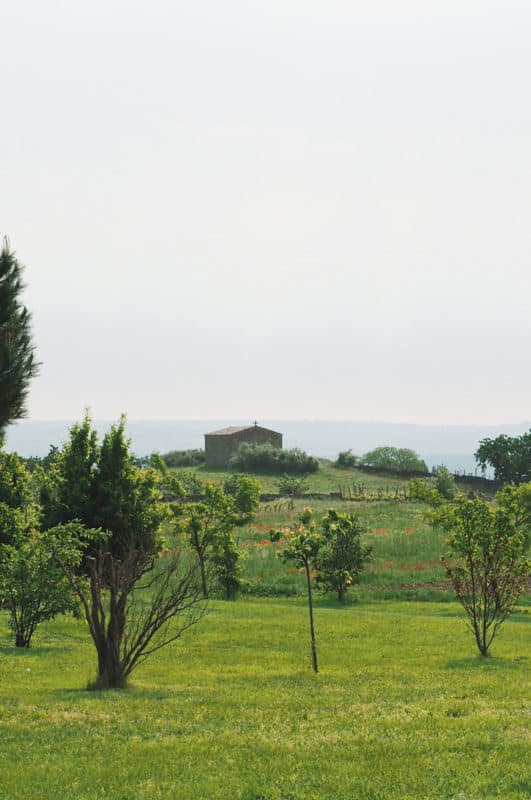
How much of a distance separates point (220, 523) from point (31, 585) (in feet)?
69.5

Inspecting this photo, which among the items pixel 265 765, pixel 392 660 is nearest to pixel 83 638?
pixel 392 660

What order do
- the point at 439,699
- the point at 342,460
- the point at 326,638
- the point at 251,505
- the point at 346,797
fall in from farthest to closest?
1. the point at 342,460
2. the point at 251,505
3. the point at 326,638
4. the point at 439,699
5. the point at 346,797

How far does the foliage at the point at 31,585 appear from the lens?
82.1 ft

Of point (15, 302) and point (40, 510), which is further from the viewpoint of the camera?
point (40, 510)

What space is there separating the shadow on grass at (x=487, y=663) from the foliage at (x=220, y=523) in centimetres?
2115

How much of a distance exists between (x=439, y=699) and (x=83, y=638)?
1881 centimetres

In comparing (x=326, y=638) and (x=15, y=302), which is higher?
(x=15, y=302)

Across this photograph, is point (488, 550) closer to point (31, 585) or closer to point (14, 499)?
point (31, 585)

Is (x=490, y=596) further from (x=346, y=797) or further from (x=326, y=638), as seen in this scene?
(x=346, y=797)

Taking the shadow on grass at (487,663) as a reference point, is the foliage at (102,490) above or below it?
above

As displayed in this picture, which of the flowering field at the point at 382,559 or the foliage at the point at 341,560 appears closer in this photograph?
the foliage at the point at 341,560

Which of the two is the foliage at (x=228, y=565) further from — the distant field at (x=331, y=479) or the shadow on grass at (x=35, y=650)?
the distant field at (x=331, y=479)

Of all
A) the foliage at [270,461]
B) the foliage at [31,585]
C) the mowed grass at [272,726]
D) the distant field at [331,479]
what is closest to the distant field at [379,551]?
the foliage at [31,585]

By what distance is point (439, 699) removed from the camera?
17.0 meters
